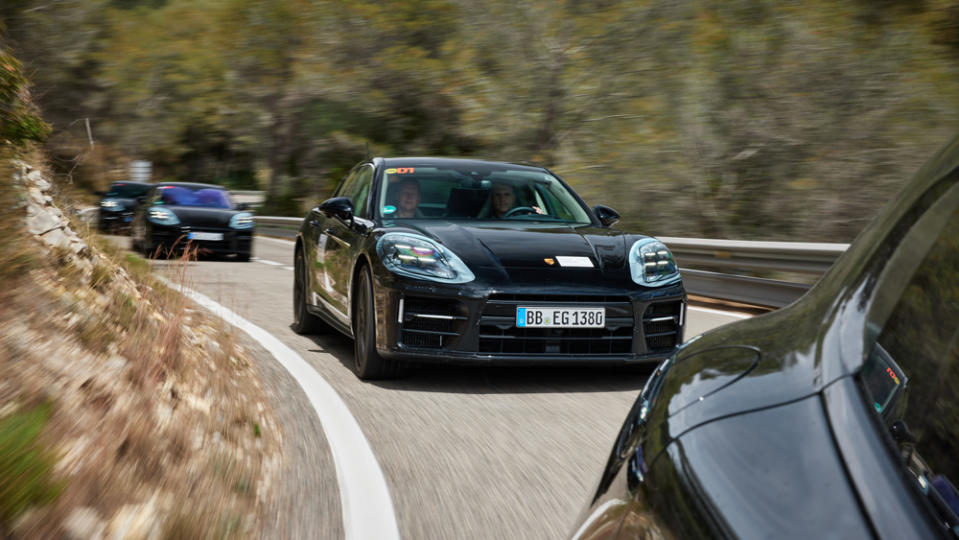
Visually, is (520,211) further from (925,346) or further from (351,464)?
(925,346)

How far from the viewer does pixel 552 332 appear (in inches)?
254

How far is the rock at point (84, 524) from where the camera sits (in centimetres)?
290

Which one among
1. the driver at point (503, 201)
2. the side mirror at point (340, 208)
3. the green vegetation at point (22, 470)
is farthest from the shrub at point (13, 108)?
the green vegetation at point (22, 470)

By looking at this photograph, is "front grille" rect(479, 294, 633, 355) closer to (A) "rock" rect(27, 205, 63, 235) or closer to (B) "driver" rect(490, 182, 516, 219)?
(B) "driver" rect(490, 182, 516, 219)

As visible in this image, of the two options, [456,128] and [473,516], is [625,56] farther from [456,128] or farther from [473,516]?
[473,516]

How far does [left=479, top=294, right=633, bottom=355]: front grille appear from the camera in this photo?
639cm

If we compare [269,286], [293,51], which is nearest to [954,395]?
[269,286]

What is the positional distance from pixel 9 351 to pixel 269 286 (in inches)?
396

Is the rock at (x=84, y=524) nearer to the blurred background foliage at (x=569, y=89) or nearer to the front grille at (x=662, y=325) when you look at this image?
the front grille at (x=662, y=325)

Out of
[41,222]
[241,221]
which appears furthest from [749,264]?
[241,221]

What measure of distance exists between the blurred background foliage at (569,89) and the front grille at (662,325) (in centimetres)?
789

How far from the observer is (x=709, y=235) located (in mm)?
17031

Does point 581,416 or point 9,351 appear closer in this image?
point 9,351

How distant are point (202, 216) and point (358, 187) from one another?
1165cm
